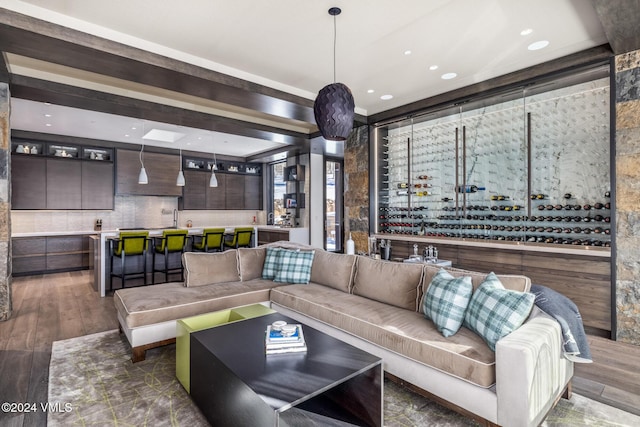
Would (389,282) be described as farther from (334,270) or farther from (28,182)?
(28,182)

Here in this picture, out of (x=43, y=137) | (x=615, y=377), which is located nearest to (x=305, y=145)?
(x=43, y=137)

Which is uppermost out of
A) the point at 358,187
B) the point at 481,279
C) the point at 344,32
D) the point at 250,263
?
the point at 344,32

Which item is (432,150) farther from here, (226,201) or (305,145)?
(226,201)

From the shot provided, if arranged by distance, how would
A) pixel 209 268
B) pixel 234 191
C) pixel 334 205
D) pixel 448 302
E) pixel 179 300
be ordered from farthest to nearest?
1. pixel 234 191
2. pixel 334 205
3. pixel 209 268
4. pixel 179 300
5. pixel 448 302

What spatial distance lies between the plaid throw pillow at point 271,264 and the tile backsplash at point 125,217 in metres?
5.58

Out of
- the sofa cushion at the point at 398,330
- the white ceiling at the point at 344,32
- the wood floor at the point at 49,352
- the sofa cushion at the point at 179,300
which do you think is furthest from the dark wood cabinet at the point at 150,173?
the sofa cushion at the point at 398,330

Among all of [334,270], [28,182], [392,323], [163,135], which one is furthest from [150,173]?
[392,323]

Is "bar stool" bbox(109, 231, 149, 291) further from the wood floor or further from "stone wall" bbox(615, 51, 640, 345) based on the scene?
"stone wall" bbox(615, 51, 640, 345)

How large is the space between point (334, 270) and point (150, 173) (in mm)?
6382

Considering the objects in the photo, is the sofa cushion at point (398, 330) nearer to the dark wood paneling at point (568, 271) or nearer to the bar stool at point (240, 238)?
the dark wood paneling at point (568, 271)

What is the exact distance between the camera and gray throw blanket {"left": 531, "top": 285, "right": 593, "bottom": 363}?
2.11 metres

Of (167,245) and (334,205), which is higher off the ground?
(334,205)

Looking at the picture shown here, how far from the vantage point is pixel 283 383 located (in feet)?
5.76

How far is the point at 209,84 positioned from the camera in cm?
405
